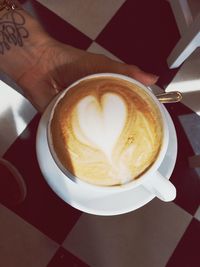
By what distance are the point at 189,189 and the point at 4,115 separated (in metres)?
0.50

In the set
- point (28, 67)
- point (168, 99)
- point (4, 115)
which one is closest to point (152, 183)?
point (168, 99)

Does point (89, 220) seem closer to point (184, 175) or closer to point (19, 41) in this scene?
point (184, 175)

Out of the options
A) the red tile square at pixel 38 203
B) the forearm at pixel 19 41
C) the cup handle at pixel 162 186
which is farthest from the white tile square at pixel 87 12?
the cup handle at pixel 162 186

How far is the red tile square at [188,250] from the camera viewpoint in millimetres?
940

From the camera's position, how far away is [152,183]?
0.56m

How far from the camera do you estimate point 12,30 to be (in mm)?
832

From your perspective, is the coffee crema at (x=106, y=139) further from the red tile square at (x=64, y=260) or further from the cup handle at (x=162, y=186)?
the red tile square at (x=64, y=260)

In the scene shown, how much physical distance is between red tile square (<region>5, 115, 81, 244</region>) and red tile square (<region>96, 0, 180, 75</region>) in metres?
0.32

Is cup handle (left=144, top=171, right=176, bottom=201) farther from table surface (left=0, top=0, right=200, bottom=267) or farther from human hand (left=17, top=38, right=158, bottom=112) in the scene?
table surface (left=0, top=0, right=200, bottom=267)

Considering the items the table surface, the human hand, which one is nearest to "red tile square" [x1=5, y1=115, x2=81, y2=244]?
the table surface

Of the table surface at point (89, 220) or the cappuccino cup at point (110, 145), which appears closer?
the cappuccino cup at point (110, 145)

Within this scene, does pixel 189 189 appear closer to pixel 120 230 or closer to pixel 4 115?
pixel 120 230

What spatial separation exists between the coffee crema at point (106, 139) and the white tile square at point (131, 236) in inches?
16.1

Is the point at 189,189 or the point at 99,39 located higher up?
the point at 99,39
